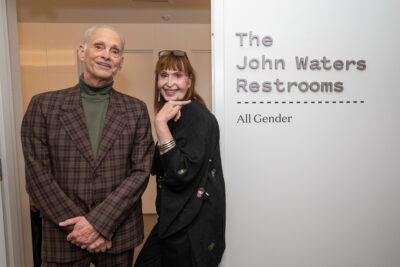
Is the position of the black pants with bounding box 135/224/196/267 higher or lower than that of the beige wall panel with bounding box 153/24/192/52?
lower

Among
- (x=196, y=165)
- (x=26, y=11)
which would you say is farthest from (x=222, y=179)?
(x=26, y=11)

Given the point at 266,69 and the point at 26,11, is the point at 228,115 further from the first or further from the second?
the point at 26,11

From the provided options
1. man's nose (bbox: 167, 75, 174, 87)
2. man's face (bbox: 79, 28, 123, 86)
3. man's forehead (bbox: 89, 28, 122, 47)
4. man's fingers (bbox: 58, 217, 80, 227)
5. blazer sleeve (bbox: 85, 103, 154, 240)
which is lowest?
man's fingers (bbox: 58, 217, 80, 227)

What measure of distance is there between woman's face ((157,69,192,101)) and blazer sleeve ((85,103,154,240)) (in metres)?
0.13

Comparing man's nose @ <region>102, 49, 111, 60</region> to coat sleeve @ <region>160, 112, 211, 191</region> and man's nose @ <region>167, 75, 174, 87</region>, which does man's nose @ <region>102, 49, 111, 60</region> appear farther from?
coat sleeve @ <region>160, 112, 211, 191</region>

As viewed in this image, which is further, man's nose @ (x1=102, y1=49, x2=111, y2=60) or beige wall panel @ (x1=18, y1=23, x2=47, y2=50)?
beige wall panel @ (x1=18, y1=23, x2=47, y2=50)

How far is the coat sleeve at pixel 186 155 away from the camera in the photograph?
1193mm

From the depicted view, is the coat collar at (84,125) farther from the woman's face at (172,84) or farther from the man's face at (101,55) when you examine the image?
the woman's face at (172,84)

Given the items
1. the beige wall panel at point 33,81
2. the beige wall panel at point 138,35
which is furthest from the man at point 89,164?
the beige wall panel at point 33,81

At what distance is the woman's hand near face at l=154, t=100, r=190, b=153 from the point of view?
1213 millimetres

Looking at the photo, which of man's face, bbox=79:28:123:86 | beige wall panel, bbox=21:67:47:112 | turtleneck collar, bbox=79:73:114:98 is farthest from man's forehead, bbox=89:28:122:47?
beige wall panel, bbox=21:67:47:112

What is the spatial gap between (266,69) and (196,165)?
61cm

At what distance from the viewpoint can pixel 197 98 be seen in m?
1.44

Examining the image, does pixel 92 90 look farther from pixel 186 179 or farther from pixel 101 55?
pixel 186 179
